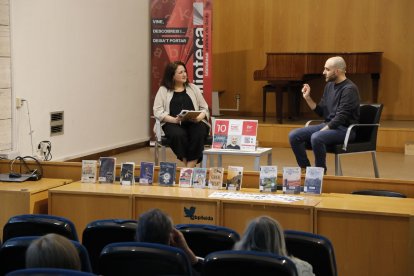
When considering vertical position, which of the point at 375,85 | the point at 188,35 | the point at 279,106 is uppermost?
the point at 188,35

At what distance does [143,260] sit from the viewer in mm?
3016

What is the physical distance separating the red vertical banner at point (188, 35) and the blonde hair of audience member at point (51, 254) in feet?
22.2

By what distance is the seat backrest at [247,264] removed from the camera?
9.24 feet

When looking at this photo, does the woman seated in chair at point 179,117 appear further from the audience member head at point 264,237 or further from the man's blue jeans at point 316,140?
the audience member head at point 264,237

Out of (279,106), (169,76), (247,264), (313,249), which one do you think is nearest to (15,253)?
(247,264)

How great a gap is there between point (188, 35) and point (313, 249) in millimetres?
6340

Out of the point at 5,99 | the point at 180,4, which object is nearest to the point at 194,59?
the point at 180,4

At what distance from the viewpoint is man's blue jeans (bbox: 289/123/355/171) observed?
6715 mm

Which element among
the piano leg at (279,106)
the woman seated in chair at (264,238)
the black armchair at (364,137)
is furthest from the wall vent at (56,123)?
the woman seated in chair at (264,238)

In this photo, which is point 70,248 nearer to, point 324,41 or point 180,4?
point 180,4

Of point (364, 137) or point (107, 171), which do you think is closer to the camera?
point (107, 171)

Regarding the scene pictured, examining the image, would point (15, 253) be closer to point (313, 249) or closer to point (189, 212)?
point (313, 249)

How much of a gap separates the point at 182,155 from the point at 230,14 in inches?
233

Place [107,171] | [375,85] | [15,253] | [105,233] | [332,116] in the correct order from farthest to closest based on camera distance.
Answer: [375,85] < [332,116] < [107,171] < [105,233] < [15,253]
